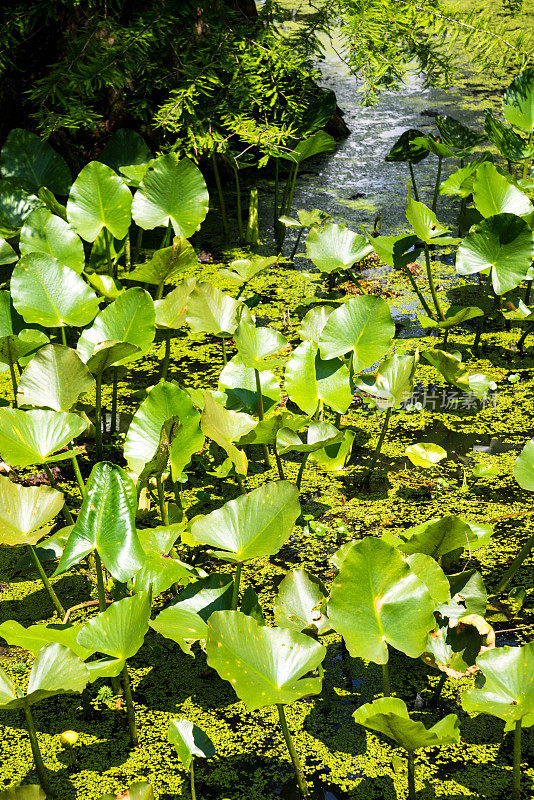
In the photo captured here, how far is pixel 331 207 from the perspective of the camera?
104 inches

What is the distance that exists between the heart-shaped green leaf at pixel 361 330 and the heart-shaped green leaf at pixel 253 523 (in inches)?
19.6

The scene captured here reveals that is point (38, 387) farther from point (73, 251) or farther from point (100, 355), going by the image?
point (73, 251)

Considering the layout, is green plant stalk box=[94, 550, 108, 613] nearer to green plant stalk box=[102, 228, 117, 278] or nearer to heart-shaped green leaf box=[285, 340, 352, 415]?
heart-shaped green leaf box=[285, 340, 352, 415]

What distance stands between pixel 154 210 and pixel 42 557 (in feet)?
2.98

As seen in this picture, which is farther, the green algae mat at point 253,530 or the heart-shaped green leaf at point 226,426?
the heart-shaped green leaf at point 226,426

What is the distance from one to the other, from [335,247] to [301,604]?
3.32ft

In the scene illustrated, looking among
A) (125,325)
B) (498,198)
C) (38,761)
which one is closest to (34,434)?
(125,325)

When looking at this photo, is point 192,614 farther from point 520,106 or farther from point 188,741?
point 520,106

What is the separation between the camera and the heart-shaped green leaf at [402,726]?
905 mm

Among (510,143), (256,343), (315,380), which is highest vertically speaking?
(510,143)

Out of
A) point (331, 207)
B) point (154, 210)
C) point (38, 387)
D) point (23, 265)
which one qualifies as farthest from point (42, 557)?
point (331, 207)

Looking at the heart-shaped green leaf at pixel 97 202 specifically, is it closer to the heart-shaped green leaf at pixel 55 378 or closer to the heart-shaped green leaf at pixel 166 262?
the heart-shaped green leaf at pixel 166 262

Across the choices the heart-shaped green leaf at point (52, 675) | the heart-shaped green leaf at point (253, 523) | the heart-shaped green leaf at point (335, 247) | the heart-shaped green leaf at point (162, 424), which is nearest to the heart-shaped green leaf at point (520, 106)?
the heart-shaped green leaf at point (335, 247)

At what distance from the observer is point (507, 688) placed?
973 millimetres
